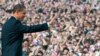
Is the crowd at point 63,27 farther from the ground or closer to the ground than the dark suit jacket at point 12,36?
closer to the ground

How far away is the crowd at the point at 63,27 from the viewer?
11.4m

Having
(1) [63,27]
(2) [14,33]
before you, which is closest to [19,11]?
(2) [14,33]

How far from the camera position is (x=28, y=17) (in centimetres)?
1551

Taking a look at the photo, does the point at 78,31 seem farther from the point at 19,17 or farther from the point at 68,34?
the point at 19,17

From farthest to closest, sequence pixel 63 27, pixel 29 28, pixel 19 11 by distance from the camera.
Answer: pixel 63 27 < pixel 29 28 < pixel 19 11

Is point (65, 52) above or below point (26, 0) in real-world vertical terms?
above

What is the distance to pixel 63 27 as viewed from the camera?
14.2m

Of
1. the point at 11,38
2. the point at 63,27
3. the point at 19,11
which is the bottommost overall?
the point at 63,27

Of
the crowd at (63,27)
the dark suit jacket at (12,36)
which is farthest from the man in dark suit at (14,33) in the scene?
the crowd at (63,27)

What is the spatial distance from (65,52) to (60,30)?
2667mm

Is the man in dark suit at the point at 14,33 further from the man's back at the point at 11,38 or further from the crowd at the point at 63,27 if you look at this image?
the crowd at the point at 63,27

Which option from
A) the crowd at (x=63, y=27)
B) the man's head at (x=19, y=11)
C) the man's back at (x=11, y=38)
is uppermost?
the man's head at (x=19, y=11)

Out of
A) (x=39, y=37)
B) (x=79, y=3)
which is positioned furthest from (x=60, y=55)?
(x=79, y=3)

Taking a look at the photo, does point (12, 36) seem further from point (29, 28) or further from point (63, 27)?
point (63, 27)
